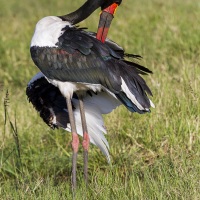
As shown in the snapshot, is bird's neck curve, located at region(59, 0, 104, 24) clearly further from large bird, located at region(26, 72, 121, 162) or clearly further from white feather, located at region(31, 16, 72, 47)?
large bird, located at region(26, 72, 121, 162)

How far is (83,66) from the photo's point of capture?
5.50m

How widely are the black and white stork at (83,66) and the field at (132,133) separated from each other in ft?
1.38

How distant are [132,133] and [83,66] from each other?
3.47 feet

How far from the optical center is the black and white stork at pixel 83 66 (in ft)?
17.6

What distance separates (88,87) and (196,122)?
0.94 metres

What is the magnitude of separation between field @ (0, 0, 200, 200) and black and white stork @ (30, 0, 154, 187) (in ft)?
1.38

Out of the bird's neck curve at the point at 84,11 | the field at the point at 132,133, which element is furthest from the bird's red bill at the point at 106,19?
the field at the point at 132,133

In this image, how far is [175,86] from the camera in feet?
22.4

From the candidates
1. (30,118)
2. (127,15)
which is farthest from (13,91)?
(127,15)

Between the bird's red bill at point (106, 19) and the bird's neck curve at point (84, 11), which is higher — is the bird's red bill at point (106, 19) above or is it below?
below

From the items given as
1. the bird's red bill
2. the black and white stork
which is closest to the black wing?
the black and white stork

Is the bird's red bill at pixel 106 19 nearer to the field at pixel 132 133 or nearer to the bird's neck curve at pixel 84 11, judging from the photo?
the bird's neck curve at pixel 84 11

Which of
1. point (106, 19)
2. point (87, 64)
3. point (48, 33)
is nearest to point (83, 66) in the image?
point (87, 64)

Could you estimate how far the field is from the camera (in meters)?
4.91
